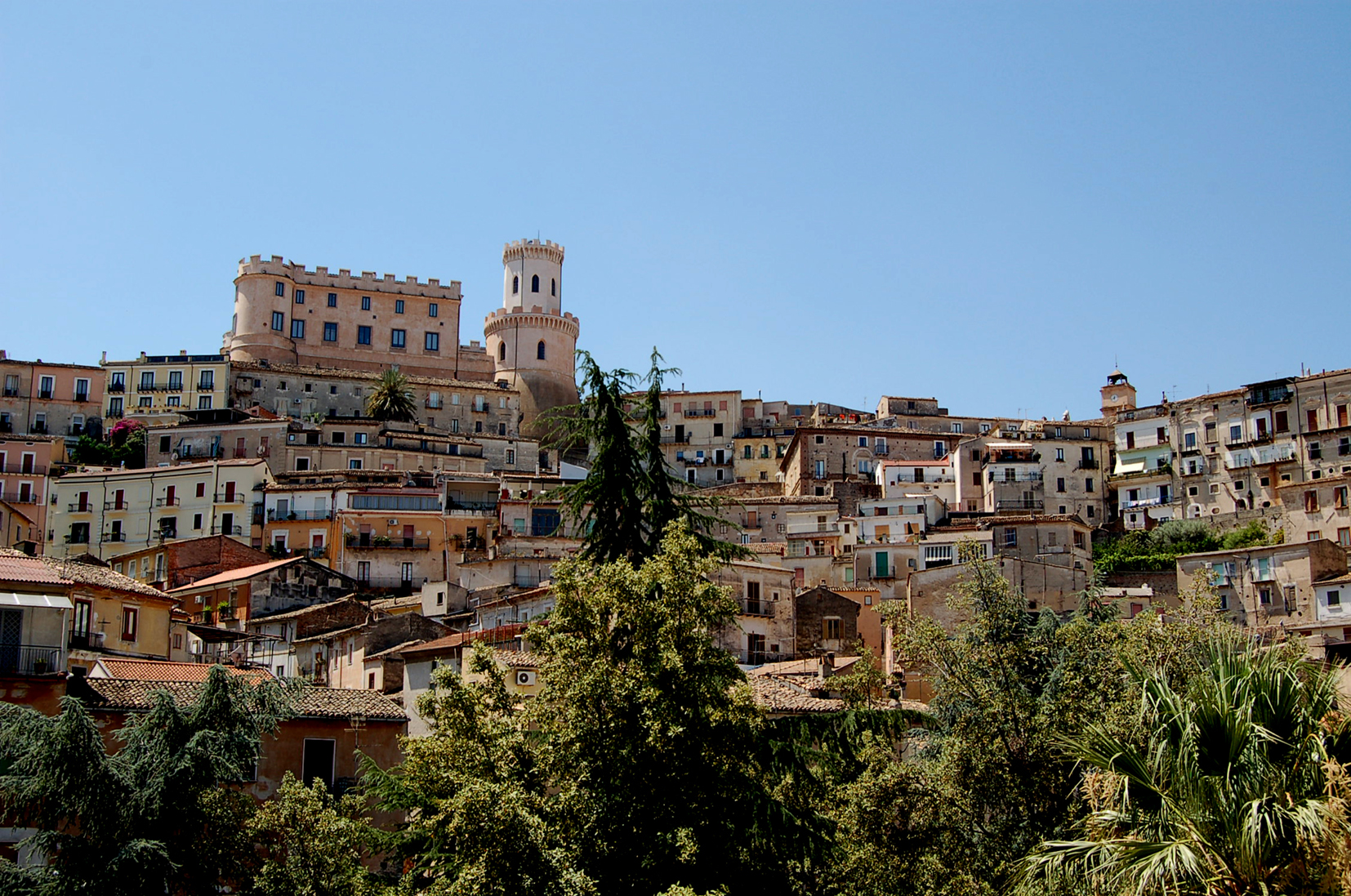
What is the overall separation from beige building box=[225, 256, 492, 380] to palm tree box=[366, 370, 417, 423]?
860 cm

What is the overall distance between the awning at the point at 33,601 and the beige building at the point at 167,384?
6201cm

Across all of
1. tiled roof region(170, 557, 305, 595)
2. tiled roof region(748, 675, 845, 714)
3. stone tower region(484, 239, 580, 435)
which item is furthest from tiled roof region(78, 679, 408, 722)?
stone tower region(484, 239, 580, 435)

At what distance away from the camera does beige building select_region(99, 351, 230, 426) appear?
8762 centimetres

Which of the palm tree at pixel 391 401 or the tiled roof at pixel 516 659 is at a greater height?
the palm tree at pixel 391 401

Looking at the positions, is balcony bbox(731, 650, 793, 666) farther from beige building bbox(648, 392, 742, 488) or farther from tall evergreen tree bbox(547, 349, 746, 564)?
beige building bbox(648, 392, 742, 488)

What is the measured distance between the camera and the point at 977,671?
22.9m

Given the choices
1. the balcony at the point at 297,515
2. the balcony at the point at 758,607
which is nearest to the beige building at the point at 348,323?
the balcony at the point at 297,515

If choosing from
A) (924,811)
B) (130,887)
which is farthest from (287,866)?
(924,811)

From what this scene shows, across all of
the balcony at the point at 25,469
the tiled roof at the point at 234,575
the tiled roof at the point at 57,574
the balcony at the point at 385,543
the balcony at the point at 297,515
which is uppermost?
the balcony at the point at 25,469

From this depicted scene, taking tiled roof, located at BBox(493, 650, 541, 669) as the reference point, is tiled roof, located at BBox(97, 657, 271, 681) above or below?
below

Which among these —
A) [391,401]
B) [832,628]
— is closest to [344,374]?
[391,401]

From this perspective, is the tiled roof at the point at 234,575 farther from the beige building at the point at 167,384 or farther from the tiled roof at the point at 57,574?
the beige building at the point at 167,384

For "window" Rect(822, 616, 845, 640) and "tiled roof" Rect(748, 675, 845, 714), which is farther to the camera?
"window" Rect(822, 616, 845, 640)

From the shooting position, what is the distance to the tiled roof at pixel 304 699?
2628 cm
